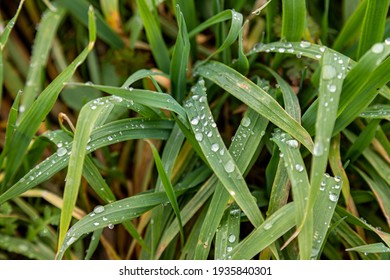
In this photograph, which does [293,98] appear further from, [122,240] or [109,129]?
[122,240]

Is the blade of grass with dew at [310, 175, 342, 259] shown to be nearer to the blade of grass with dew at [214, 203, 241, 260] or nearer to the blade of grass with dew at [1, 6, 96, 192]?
the blade of grass with dew at [214, 203, 241, 260]

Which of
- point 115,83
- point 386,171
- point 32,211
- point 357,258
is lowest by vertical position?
point 357,258

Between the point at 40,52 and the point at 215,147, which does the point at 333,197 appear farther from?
the point at 40,52

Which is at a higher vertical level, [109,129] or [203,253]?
[109,129]

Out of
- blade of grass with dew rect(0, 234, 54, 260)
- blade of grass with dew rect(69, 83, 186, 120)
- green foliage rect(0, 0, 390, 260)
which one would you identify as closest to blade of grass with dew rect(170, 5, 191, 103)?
green foliage rect(0, 0, 390, 260)

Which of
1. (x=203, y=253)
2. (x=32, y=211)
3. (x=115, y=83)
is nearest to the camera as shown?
(x=203, y=253)

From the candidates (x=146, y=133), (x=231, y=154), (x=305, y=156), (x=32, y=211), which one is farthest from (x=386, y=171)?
(x=32, y=211)
